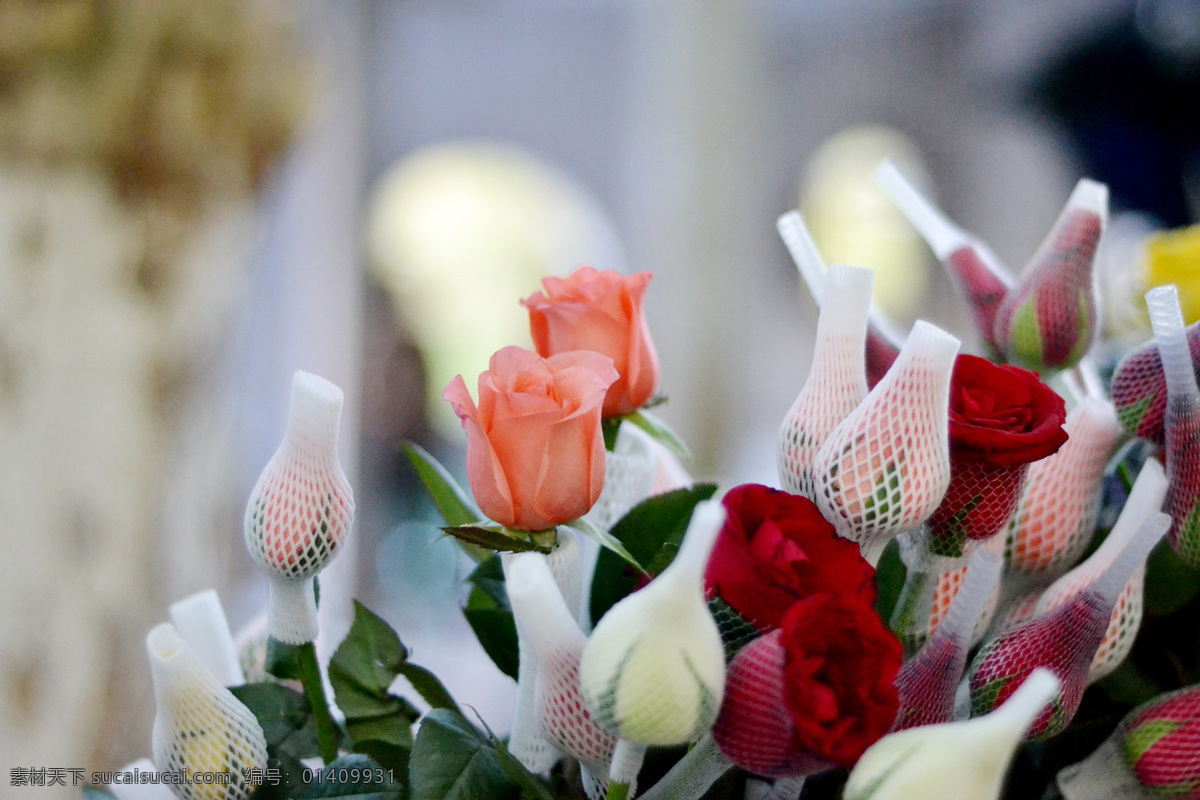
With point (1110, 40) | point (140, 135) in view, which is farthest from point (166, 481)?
point (1110, 40)

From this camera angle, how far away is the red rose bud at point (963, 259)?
1.22ft

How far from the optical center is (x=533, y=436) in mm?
237

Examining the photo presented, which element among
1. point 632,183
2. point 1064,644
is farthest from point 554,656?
point 632,183

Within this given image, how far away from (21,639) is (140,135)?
361 mm

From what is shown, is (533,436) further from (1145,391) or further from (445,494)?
(1145,391)

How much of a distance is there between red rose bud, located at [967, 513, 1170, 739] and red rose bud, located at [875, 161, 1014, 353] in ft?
0.43

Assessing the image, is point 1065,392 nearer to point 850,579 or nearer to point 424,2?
point 850,579

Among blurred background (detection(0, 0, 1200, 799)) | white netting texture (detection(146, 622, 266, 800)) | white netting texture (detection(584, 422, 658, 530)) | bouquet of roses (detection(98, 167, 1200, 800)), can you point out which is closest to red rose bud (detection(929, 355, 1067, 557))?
bouquet of roses (detection(98, 167, 1200, 800))

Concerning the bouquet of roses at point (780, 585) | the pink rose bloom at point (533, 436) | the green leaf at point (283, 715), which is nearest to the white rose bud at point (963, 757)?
the bouquet of roses at point (780, 585)

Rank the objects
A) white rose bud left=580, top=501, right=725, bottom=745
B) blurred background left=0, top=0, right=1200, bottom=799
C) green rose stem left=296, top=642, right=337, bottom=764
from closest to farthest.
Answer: white rose bud left=580, top=501, right=725, bottom=745, green rose stem left=296, top=642, right=337, bottom=764, blurred background left=0, top=0, right=1200, bottom=799

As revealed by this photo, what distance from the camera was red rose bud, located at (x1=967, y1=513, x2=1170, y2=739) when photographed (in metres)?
0.25

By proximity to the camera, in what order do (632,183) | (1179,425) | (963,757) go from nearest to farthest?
(963,757) → (1179,425) → (632,183)

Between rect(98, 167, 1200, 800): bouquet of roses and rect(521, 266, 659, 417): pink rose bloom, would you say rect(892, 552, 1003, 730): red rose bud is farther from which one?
rect(521, 266, 659, 417): pink rose bloom

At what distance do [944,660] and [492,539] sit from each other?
13cm
